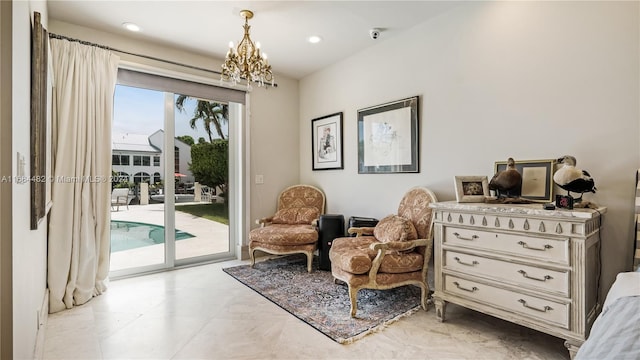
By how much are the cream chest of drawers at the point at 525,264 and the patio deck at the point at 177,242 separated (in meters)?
2.95

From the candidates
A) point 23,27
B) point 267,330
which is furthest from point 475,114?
point 23,27

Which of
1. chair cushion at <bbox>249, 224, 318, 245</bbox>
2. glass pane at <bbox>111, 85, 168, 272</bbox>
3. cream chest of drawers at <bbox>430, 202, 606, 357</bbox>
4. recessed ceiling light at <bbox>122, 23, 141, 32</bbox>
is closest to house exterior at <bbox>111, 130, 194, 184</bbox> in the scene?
glass pane at <bbox>111, 85, 168, 272</bbox>

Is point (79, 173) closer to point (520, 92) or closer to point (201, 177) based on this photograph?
point (201, 177)

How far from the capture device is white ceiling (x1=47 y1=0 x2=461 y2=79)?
8.80 feet

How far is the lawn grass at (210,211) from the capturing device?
3.88 metres

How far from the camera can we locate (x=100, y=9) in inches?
108

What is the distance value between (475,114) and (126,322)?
10.7 feet

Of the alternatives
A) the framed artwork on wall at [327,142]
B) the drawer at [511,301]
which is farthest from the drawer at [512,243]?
the framed artwork on wall at [327,142]

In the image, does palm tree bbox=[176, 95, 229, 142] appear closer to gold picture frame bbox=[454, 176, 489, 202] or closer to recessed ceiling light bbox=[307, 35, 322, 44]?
recessed ceiling light bbox=[307, 35, 322, 44]

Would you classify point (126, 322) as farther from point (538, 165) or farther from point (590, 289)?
point (538, 165)

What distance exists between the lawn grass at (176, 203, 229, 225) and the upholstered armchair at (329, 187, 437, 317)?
6.38 ft

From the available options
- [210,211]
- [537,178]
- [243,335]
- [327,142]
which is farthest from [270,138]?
[537,178]

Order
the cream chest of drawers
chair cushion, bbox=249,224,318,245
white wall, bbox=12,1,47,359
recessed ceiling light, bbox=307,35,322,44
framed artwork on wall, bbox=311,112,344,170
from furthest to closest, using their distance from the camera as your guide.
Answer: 1. framed artwork on wall, bbox=311,112,344,170
2. chair cushion, bbox=249,224,318,245
3. recessed ceiling light, bbox=307,35,322,44
4. the cream chest of drawers
5. white wall, bbox=12,1,47,359

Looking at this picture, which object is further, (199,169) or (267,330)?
(199,169)
